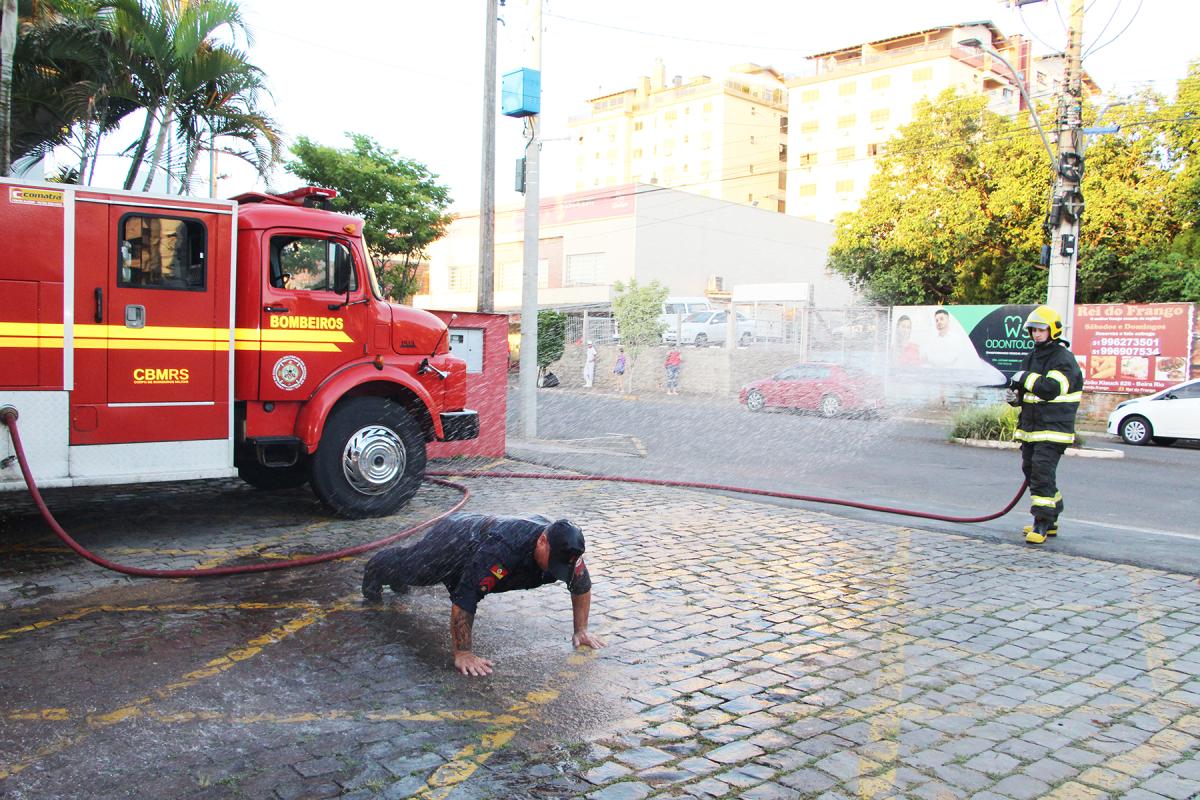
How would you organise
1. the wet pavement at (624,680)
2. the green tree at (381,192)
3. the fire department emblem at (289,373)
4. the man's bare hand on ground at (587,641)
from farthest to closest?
the green tree at (381,192)
the fire department emblem at (289,373)
the man's bare hand on ground at (587,641)
the wet pavement at (624,680)

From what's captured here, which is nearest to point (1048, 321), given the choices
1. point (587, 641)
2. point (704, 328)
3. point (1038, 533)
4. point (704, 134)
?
point (1038, 533)

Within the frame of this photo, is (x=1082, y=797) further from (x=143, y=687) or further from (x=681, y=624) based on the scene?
(x=143, y=687)

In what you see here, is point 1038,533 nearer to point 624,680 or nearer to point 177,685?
point 624,680

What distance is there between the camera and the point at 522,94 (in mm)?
15359

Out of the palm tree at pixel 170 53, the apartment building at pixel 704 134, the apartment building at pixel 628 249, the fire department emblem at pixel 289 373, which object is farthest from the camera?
the apartment building at pixel 704 134

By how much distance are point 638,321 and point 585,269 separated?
1456 cm

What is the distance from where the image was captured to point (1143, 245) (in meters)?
26.7

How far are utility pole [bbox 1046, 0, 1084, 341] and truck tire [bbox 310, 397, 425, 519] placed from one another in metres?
12.7

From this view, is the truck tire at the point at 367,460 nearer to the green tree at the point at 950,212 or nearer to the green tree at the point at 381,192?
the green tree at the point at 381,192

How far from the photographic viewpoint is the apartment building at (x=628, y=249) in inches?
1836

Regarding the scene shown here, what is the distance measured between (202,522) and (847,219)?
30325 millimetres

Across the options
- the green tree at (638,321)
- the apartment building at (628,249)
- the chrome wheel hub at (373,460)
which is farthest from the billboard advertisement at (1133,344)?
the apartment building at (628,249)

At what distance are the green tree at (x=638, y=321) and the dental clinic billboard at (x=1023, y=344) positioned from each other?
10.9 metres

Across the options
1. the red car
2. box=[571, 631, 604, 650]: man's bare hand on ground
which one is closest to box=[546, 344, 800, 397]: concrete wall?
the red car
